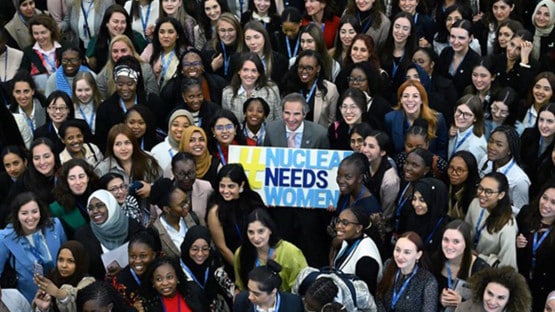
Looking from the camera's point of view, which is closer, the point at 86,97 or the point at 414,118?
the point at 414,118

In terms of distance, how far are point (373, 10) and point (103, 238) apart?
16.2ft

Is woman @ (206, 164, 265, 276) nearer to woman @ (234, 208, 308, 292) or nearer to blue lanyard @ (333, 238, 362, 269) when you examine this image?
woman @ (234, 208, 308, 292)

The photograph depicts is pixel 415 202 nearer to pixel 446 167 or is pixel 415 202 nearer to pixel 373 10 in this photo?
pixel 446 167

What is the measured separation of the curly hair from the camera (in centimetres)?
880

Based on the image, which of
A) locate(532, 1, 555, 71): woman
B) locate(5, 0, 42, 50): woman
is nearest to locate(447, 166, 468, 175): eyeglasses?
locate(532, 1, 555, 71): woman

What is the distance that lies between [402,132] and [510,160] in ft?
3.56

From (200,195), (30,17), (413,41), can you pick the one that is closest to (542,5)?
(413,41)

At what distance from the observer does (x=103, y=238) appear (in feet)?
31.7

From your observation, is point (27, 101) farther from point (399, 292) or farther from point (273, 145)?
point (399, 292)

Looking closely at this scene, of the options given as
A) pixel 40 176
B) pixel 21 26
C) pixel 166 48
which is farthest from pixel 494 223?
pixel 21 26

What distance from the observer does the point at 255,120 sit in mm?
11242

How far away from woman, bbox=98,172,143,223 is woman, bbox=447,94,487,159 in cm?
305

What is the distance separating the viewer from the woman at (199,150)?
10.7 meters

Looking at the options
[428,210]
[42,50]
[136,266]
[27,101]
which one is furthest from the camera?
[42,50]
